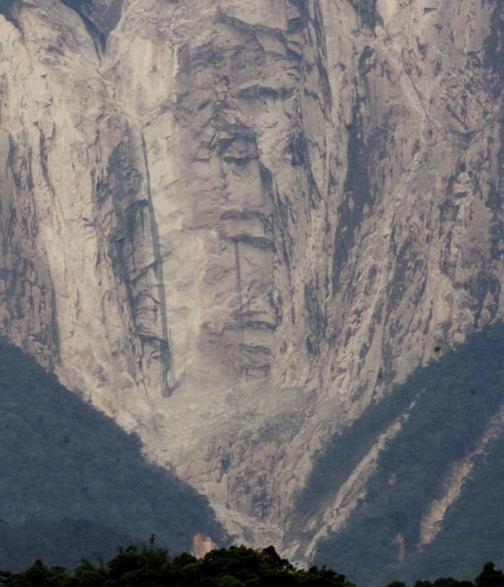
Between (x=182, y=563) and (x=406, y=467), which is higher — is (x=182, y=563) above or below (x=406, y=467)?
below

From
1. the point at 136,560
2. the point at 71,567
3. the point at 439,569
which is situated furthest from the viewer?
the point at 439,569

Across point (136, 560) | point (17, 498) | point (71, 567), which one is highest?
point (17, 498)

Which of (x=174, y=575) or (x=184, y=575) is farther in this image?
(x=184, y=575)

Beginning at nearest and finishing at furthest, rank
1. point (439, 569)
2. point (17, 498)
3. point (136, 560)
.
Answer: point (136, 560) < point (439, 569) < point (17, 498)

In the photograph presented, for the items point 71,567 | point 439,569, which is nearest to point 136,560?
point 71,567

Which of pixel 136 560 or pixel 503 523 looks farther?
pixel 503 523

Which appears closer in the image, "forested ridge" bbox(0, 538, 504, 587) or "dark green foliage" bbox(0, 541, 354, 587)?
"forested ridge" bbox(0, 538, 504, 587)

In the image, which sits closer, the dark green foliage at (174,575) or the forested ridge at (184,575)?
the forested ridge at (184,575)

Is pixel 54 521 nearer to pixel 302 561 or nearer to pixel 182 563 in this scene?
pixel 302 561

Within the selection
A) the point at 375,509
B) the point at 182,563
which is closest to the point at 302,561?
the point at 375,509
